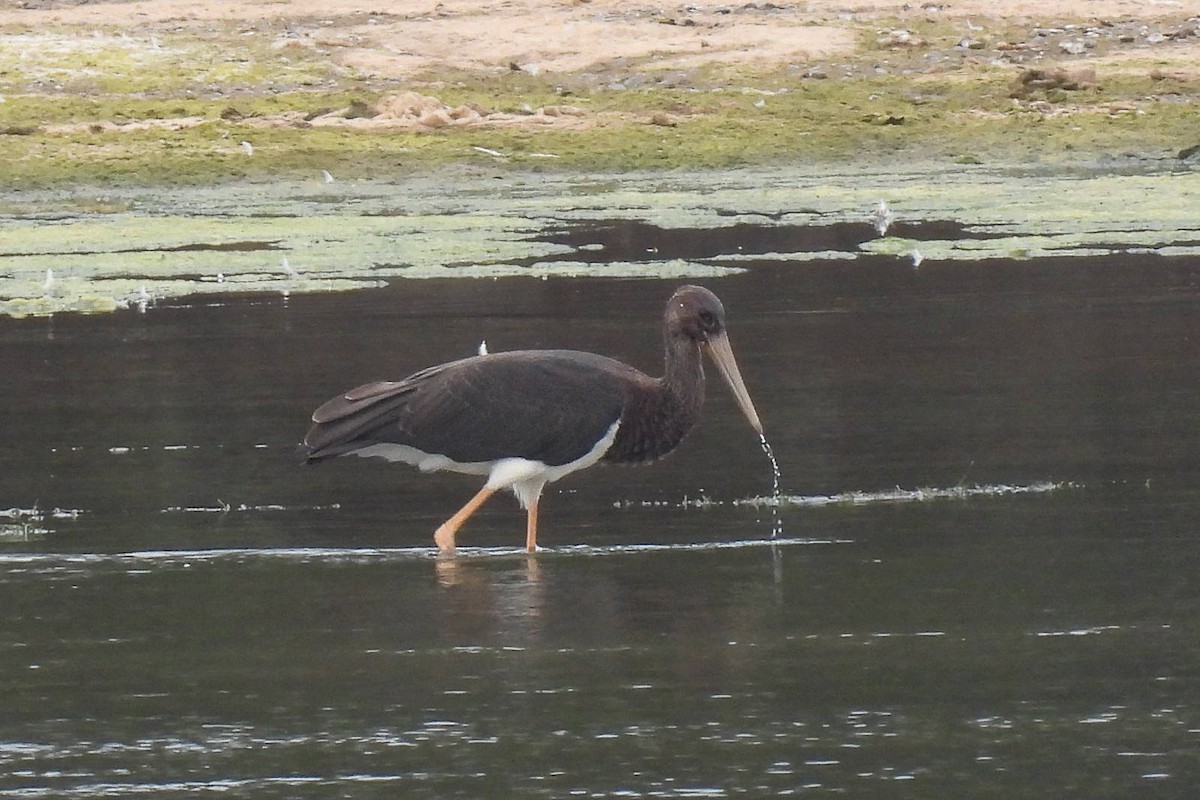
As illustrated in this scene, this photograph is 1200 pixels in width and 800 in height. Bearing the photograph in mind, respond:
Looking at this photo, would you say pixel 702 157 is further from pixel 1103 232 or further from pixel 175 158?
pixel 1103 232

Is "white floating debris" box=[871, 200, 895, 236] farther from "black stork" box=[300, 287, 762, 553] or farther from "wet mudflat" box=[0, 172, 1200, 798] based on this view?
"black stork" box=[300, 287, 762, 553]

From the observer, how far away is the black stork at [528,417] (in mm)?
8297

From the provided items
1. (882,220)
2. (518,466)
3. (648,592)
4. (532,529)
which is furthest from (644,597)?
(882,220)

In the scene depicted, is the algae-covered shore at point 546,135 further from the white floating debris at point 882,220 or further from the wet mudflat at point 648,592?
the wet mudflat at point 648,592

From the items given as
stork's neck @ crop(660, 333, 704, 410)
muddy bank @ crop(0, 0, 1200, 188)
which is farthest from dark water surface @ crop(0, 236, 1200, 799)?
muddy bank @ crop(0, 0, 1200, 188)

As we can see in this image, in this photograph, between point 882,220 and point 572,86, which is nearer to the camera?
point 882,220

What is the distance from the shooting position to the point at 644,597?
23.1 feet

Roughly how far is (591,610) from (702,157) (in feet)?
74.0

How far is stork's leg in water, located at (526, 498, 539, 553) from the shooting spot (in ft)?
26.4

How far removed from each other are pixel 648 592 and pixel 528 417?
1341mm

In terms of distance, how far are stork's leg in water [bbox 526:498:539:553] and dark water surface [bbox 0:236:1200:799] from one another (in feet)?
0.30

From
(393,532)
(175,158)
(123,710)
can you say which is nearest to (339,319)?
(393,532)

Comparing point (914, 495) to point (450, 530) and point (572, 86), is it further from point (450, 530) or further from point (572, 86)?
point (572, 86)

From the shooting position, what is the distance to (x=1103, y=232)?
19438 mm
